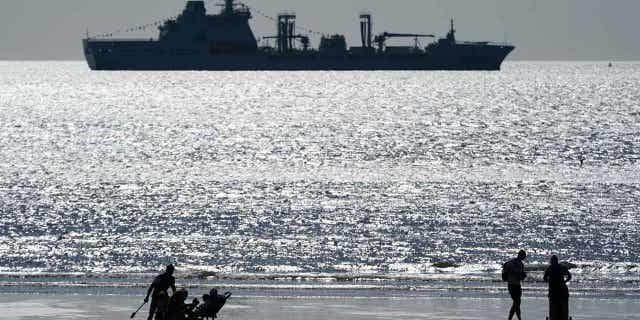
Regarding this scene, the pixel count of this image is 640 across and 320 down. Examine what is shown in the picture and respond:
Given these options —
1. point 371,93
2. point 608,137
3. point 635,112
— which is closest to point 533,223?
point 608,137

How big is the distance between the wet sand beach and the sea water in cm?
170

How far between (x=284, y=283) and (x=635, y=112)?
4270 inches

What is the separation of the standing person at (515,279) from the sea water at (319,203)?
475 cm

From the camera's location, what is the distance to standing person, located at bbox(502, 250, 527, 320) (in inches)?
840

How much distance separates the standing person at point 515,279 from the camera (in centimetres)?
2134

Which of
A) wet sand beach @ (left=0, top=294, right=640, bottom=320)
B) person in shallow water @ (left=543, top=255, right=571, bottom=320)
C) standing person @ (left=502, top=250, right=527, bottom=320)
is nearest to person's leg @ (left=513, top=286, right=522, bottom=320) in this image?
standing person @ (left=502, top=250, right=527, bottom=320)

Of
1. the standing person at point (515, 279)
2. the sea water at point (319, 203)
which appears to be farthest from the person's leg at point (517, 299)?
the sea water at point (319, 203)

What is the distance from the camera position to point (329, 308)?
23219 millimetres

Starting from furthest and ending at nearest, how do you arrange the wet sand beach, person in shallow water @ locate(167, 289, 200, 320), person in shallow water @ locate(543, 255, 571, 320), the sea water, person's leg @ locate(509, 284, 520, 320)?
the sea water
the wet sand beach
person's leg @ locate(509, 284, 520, 320)
person in shallow water @ locate(543, 255, 571, 320)
person in shallow water @ locate(167, 289, 200, 320)

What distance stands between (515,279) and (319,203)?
27.2m

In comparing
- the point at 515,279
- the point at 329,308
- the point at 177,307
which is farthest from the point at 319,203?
the point at 177,307

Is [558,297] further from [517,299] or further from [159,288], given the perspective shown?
[159,288]

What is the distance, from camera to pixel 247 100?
168 meters

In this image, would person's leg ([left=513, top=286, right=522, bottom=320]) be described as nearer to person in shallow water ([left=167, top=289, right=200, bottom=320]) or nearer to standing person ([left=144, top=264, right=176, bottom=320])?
person in shallow water ([left=167, top=289, right=200, bottom=320])
